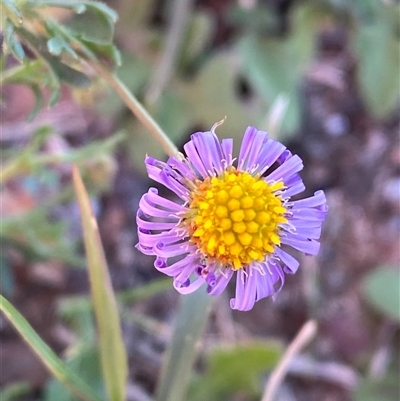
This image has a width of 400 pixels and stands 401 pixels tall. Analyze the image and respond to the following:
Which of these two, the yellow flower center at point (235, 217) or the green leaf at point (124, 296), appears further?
the green leaf at point (124, 296)

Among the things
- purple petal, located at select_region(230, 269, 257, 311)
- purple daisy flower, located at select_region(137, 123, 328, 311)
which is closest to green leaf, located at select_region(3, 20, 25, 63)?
purple daisy flower, located at select_region(137, 123, 328, 311)

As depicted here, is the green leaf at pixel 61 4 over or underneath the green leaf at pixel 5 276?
over

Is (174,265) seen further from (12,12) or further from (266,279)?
(12,12)

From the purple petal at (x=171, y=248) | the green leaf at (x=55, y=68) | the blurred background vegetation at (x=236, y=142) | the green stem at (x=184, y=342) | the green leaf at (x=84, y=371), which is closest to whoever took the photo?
the purple petal at (x=171, y=248)

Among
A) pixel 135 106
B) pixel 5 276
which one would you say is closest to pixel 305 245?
pixel 135 106

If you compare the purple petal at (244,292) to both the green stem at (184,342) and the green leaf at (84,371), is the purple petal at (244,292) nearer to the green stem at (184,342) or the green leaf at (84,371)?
the green stem at (184,342)

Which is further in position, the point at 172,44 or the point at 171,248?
the point at 172,44

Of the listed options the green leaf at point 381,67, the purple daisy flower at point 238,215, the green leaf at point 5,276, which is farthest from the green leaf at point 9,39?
the green leaf at point 381,67

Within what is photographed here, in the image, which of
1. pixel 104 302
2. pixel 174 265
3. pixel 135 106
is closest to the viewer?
pixel 174 265

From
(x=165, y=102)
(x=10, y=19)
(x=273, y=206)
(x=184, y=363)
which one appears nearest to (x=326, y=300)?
(x=165, y=102)
